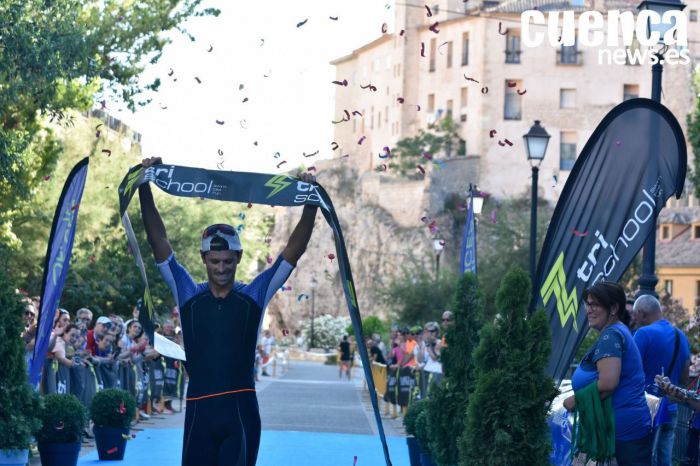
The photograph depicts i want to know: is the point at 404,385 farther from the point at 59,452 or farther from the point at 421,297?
the point at 421,297

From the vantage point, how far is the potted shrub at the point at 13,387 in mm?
12141

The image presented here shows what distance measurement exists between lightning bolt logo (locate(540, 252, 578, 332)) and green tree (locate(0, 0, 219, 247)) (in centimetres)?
1295

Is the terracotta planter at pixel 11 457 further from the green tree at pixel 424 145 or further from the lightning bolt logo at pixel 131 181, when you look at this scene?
the green tree at pixel 424 145

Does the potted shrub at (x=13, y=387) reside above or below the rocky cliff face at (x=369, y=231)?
below

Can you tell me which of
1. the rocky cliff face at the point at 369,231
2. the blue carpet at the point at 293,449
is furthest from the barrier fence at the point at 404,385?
the rocky cliff face at the point at 369,231

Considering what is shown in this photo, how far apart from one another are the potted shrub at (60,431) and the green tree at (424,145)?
3302 inches

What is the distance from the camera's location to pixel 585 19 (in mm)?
98312

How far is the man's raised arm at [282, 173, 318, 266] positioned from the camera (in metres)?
7.61

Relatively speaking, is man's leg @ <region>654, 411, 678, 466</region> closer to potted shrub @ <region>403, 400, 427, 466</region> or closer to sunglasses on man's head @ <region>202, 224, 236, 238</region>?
potted shrub @ <region>403, 400, 427, 466</region>

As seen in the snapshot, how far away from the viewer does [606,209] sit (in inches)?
418

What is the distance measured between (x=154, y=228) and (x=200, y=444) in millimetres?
1342

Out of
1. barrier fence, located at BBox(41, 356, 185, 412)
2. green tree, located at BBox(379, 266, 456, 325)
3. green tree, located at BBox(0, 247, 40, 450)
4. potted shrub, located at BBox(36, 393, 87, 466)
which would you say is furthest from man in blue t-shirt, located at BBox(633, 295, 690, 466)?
green tree, located at BBox(379, 266, 456, 325)

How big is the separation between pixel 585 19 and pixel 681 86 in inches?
353

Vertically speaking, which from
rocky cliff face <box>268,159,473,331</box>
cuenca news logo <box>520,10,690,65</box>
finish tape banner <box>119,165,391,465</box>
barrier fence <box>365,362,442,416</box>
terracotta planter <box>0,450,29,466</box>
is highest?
cuenca news logo <box>520,10,690,65</box>
